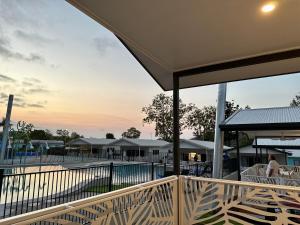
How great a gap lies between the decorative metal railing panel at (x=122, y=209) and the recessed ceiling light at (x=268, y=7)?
→ 2145 mm

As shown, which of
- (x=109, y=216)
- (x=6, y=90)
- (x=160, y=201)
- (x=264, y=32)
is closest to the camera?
(x=109, y=216)

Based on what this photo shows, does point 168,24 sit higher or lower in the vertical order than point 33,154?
higher

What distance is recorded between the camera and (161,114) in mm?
33531

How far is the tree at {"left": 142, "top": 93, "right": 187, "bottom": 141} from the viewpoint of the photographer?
33125mm

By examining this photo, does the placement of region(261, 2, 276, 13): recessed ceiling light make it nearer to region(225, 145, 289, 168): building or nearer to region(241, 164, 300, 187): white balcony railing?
region(241, 164, 300, 187): white balcony railing

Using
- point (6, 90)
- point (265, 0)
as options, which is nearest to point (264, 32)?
point (265, 0)

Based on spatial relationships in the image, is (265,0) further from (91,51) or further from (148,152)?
(148,152)

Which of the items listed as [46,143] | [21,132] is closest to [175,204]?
[46,143]

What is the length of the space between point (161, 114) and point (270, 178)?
89.3 feet

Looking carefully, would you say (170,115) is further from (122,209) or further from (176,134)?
(122,209)

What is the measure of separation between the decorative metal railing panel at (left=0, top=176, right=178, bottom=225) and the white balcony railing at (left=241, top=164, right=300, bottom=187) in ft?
15.0

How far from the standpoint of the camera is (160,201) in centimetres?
309

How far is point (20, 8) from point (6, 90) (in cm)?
804

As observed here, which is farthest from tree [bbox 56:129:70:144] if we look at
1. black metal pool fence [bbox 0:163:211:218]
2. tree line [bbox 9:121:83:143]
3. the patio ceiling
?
the patio ceiling
